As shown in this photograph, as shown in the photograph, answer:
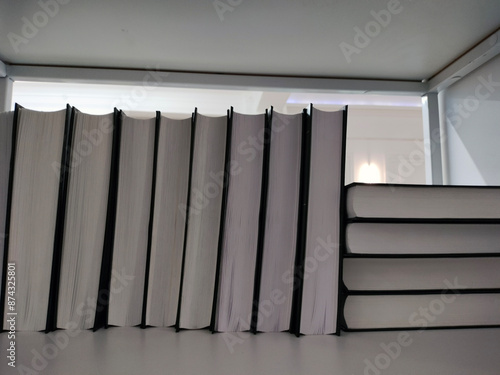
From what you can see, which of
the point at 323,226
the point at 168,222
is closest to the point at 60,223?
the point at 168,222

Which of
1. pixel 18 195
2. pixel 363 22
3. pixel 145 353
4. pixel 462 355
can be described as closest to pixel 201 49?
pixel 363 22

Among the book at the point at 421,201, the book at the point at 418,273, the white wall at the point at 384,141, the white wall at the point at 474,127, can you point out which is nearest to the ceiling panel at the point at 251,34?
the white wall at the point at 474,127

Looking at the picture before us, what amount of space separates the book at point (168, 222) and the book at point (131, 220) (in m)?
0.02

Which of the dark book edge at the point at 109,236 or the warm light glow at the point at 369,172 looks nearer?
the dark book edge at the point at 109,236

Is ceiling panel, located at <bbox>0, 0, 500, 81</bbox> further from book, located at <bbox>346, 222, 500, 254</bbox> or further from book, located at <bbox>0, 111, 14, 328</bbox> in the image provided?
book, located at <bbox>346, 222, 500, 254</bbox>

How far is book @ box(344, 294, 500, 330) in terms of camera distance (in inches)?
21.6

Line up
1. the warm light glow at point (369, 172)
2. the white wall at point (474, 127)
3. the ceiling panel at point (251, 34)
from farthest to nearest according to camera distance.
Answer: the warm light glow at point (369, 172)
the white wall at point (474, 127)
the ceiling panel at point (251, 34)

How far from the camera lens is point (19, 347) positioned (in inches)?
17.5

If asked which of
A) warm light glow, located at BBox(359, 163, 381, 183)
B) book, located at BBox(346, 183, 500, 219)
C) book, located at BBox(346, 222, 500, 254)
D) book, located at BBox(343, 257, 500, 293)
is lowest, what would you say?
book, located at BBox(343, 257, 500, 293)

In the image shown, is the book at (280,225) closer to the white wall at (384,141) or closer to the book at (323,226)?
the book at (323,226)

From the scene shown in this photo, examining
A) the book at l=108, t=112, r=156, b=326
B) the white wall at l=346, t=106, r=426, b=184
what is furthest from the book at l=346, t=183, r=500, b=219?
the white wall at l=346, t=106, r=426, b=184

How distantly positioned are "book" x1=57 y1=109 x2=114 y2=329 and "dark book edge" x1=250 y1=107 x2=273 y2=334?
0.70 feet

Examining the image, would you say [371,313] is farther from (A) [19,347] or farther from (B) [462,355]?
(A) [19,347]

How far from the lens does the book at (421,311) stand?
1.80 ft
